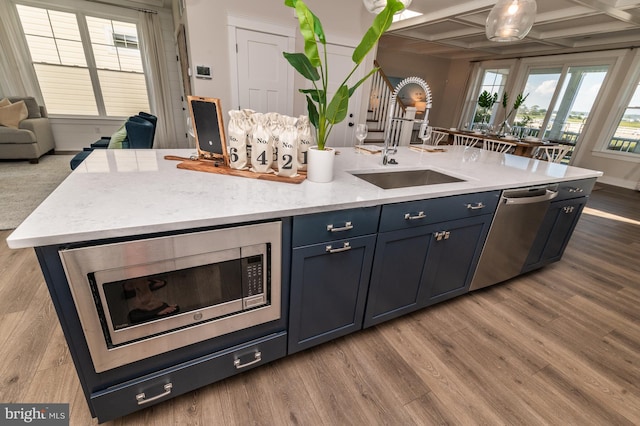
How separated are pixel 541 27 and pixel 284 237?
275 inches

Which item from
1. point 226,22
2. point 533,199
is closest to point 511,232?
point 533,199

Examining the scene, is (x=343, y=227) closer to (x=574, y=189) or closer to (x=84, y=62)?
(x=574, y=189)

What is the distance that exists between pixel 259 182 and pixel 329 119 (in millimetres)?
463

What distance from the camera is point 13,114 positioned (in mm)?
4500

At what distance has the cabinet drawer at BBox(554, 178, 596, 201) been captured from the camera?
212cm

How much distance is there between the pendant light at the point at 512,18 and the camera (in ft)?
6.40

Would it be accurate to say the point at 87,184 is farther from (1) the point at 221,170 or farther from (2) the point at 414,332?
(2) the point at 414,332

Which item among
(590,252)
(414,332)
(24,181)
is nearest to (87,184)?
(414,332)

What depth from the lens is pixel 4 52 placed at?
480 centimetres

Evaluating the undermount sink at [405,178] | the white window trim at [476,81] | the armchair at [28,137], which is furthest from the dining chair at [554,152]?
the armchair at [28,137]

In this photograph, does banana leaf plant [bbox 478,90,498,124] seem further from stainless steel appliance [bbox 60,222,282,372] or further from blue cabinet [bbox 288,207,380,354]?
stainless steel appliance [bbox 60,222,282,372]

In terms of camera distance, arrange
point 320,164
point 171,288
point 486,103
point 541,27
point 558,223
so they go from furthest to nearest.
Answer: point 486,103 < point 541,27 < point 558,223 < point 320,164 < point 171,288

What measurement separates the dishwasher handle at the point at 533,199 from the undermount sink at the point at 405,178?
342 millimetres

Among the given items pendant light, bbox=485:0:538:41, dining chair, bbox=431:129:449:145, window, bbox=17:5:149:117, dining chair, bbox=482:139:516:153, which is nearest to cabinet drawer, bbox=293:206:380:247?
pendant light, bbox=485:0:538:41
